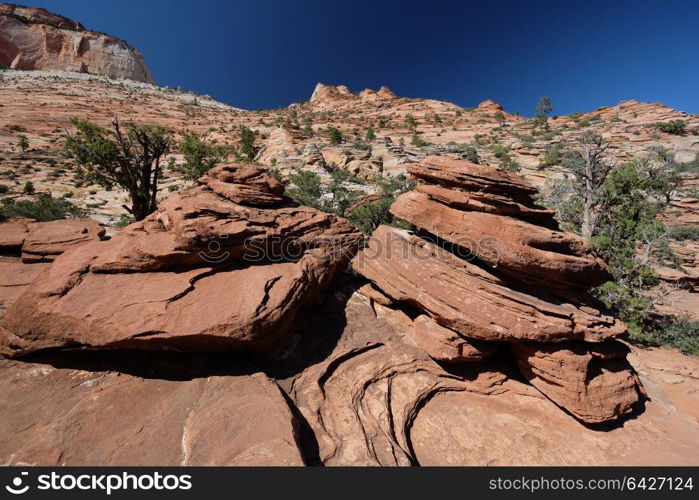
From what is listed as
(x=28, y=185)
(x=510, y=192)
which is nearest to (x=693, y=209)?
(x=510, y=192)

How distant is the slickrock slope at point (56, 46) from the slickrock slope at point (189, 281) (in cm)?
11737

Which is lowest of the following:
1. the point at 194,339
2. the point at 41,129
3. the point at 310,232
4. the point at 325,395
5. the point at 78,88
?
the point at 325,395

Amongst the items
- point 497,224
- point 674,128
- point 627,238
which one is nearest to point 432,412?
point 497,224

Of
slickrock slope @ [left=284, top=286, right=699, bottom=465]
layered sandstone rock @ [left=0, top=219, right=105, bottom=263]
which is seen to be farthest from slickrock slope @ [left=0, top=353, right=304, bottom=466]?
layered sandstone rock @ [left=0, top=219, right=105, bottom=263]

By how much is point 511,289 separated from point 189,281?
800 centimetres

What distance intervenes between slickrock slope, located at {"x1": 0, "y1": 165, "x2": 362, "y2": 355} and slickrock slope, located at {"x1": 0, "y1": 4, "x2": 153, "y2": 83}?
117 metres

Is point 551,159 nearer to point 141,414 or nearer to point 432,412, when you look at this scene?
point 432,412

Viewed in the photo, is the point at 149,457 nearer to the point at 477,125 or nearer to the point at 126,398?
the point at 126,398

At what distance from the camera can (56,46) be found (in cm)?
7962

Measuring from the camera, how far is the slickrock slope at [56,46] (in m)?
74.8

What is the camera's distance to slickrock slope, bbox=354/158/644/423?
5910 mm

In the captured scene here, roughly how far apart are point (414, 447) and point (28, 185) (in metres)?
30.1
